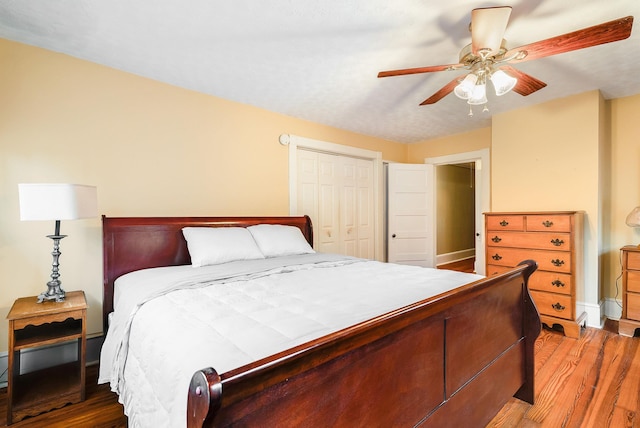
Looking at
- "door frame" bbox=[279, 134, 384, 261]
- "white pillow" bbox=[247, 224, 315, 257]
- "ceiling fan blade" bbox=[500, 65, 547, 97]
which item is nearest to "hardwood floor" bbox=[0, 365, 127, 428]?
"white pillow" bbox=[247, 224, 315, 257]

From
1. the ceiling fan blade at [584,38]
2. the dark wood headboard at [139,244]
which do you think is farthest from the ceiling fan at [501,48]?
the dark wood headboard at [139,244]

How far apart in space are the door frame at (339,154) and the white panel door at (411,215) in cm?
16

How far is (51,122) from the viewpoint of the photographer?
2180mm

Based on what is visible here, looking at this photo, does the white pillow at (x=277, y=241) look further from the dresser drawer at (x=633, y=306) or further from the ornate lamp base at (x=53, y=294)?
the dresser drawer at (x=633, y=306)

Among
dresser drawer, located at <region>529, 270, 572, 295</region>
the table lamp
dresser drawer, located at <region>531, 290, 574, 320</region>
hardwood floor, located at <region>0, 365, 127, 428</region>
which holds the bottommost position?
hardwood floor, located at <region>0, 365, 127, 428</region>

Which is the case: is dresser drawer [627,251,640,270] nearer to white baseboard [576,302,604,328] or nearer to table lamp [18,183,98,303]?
white baseboard [576,302,604,328]

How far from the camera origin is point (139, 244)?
236cm

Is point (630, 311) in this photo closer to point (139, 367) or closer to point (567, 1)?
point (567, 1)

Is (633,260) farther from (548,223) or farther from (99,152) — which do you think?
(99,152)

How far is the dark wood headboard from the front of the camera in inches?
87.5

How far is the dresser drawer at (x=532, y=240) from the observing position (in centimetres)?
277

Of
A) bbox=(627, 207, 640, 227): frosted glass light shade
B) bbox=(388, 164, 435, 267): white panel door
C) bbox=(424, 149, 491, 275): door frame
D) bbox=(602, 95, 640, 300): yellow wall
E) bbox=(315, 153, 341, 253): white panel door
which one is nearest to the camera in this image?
bbox=(627, 207, 640, 227): frosted glass light shade

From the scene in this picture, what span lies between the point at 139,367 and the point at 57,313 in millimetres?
1068

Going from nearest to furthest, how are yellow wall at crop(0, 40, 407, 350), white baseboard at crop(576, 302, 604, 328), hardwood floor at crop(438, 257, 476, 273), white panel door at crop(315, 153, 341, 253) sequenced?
yellow wall at crop(0, 40, 407, 350)
white baseboard at crop(576, 302, 604, 328)
white panel door at crop(315, 153, 341, 253)
hardwood floor at crop(438, 257, 476, 273)
